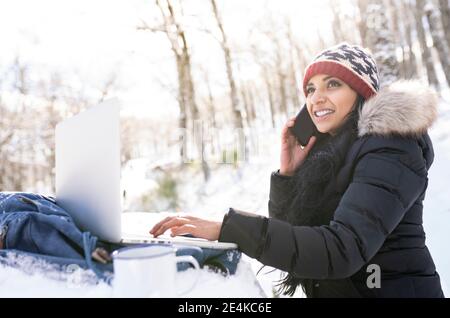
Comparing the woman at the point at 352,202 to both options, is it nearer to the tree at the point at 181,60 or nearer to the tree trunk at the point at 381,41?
the tree trunk at the point at 381,41

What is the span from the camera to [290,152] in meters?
1.97

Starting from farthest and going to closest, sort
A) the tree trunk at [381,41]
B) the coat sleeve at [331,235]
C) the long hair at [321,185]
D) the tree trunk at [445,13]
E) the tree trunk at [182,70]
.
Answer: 1. the tree trunk at [182,70]
2. the tree trunk at [445,13]
3. the tree trunk at [381,41]
4. the long hair at [321,185]
5. the coat sleeve at [331,235]

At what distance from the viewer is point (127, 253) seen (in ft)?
2.58

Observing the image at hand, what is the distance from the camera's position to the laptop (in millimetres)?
1070

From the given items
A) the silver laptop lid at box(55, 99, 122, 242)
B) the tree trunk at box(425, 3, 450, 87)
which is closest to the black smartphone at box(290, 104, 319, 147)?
the silver laptop lid at box(55, 99, 122, 242)

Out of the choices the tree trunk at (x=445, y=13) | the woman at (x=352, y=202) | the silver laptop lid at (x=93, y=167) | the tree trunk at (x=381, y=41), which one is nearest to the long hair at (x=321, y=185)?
the woman at (x=352, y=202)

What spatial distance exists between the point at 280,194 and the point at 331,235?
2.37ft

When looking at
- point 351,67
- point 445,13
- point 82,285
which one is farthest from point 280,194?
point 445,13

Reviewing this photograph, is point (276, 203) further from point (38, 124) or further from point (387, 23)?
point (38, 124)

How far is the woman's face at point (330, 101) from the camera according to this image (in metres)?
1.71

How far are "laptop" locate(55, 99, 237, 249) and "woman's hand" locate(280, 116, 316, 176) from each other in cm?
85

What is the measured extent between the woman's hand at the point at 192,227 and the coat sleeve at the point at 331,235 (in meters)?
0.04


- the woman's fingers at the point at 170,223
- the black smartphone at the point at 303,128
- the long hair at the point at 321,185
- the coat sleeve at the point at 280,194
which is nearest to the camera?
the woman's fingers at the point at 170,223

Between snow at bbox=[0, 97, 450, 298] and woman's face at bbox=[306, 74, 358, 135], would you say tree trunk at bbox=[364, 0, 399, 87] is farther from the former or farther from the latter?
woman's face at bbox=[306, 74, 358, 135]
